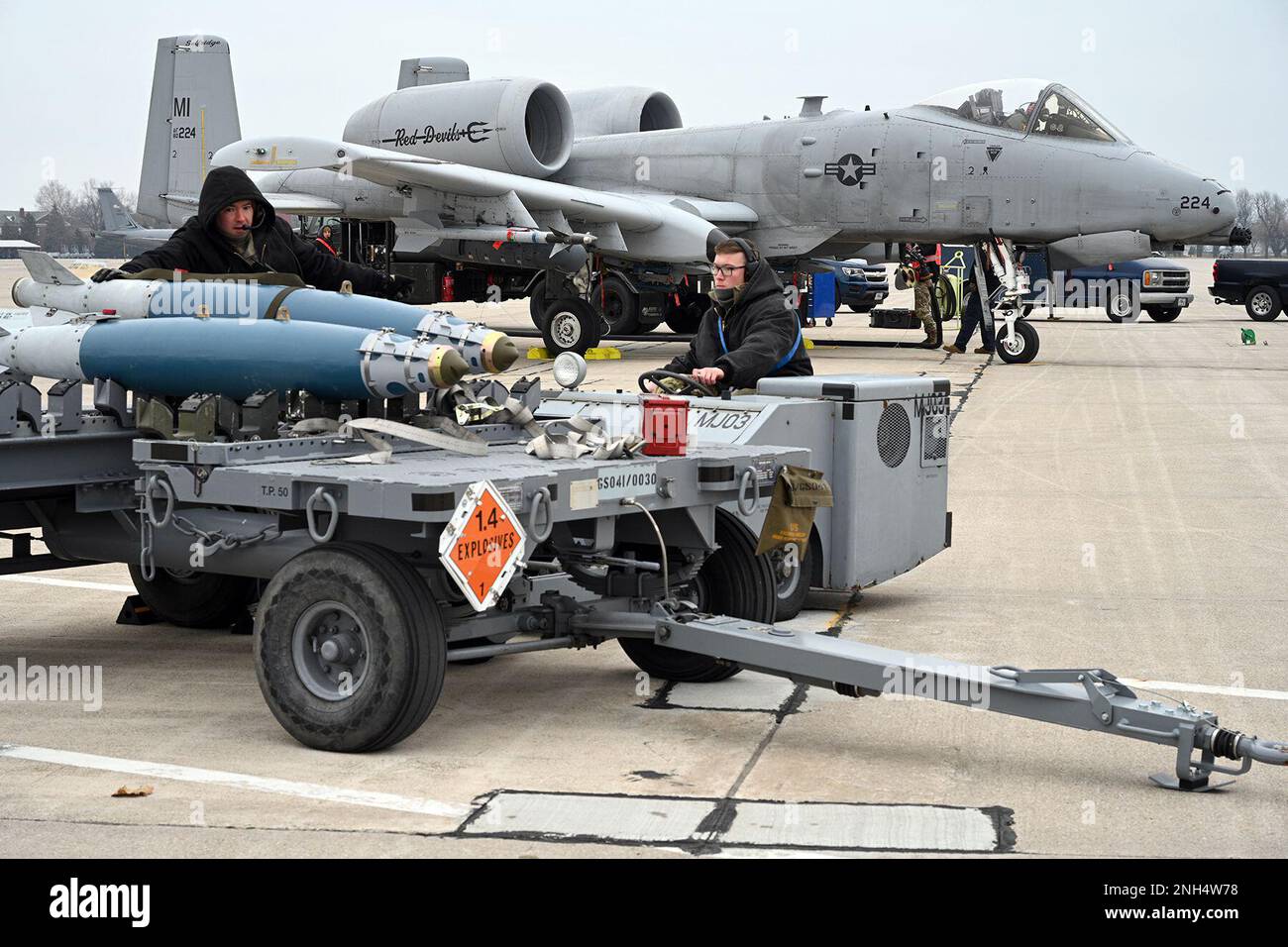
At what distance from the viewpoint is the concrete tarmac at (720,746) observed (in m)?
4.61

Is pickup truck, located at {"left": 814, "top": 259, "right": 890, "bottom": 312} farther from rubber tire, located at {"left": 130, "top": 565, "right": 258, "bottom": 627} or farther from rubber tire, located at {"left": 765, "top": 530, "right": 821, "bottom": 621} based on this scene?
rubber tire, located at {"left": 130, "top": 565, "right": 258, "bottom": 627}

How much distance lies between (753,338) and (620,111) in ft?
66.7

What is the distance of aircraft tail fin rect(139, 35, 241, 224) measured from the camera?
2523cm

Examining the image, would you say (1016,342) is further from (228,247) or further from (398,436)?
(398,436)

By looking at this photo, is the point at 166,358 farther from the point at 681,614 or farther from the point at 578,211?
the point at 578,211

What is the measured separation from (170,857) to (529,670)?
2.70 metres

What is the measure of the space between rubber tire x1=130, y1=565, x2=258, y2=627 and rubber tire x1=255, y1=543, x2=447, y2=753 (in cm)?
218

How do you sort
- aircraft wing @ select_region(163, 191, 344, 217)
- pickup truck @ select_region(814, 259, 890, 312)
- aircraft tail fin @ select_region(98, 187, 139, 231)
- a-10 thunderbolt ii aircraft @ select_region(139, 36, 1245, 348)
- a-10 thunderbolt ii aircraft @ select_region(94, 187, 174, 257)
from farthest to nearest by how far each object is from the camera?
pickup truck @ select_region(814, 259, 890, 312), aircraft tail fin @ select_region(98, 187, 139, 231), a-10 thunderbolt ii aircraft @ select_region(94, 187, 174, 257), aircraft wing @ select_region(163, 191, 344, 217), a-10 thunderbolt ii aircraft @ select_region(139, 36, 1245, 348)

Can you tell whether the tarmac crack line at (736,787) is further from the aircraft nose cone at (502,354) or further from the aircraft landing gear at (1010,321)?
the aircraft landing gear at (1010,321)

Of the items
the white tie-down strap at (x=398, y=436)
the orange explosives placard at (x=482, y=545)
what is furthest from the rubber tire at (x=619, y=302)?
the orange explosives placard at (x=482, y=545)

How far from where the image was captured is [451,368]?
20.6 ft

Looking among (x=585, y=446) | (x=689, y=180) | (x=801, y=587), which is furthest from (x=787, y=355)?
(x=689, y=180)

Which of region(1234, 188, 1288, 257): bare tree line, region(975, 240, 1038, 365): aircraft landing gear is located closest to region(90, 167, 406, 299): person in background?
region(975, 240, 1038, 365): aircraft landing gear

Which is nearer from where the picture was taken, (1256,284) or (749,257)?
(749,257)
